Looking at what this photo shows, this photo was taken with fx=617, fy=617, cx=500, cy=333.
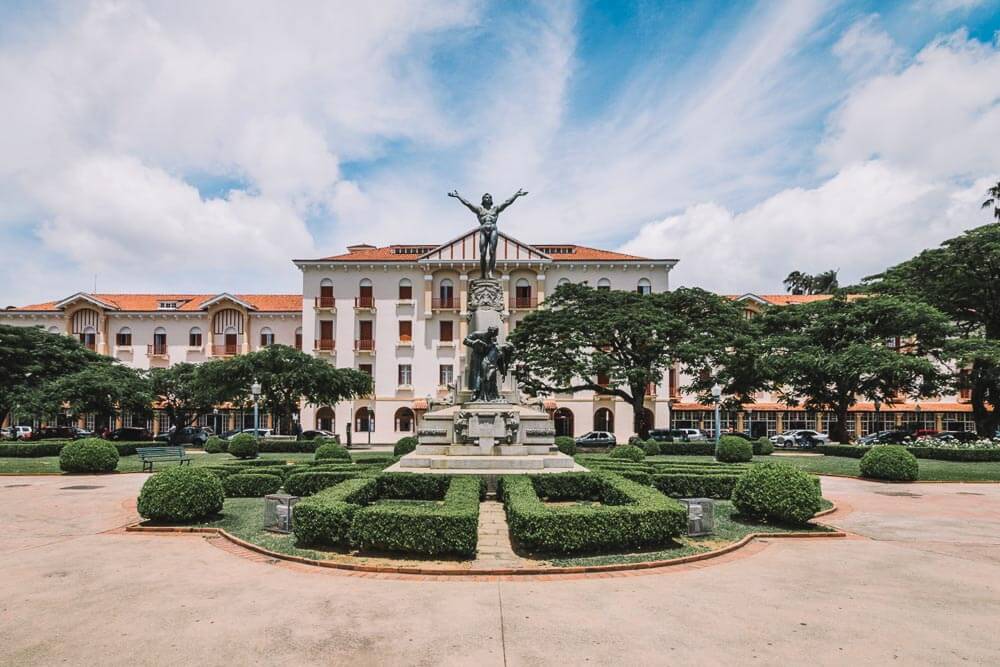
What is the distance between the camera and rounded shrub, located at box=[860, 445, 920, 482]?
19922 millimetres

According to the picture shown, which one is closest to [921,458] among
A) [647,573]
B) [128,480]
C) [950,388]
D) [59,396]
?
[950,388]

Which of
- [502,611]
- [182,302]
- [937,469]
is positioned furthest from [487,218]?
[182,302]

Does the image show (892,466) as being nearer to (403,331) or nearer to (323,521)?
(323,521)

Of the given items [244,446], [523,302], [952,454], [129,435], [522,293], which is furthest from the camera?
[522,293]

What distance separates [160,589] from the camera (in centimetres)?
802

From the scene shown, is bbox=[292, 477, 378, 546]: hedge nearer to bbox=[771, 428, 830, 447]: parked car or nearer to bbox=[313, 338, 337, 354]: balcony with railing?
bbox=[771, 428, 830, 447]: parked car

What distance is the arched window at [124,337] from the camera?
51.8 m

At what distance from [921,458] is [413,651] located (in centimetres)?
2973

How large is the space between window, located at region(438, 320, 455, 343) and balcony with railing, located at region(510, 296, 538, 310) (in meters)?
5.08

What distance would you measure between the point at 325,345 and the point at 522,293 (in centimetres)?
1625

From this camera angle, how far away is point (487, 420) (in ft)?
54.2

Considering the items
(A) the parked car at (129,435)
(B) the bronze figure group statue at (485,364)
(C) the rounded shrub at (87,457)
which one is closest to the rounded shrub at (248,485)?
(B) the bronze figure group statue at (485,364)

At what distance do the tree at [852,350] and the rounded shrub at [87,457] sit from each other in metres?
30.5

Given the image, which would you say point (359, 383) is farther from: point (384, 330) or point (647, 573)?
point (647, 573)
